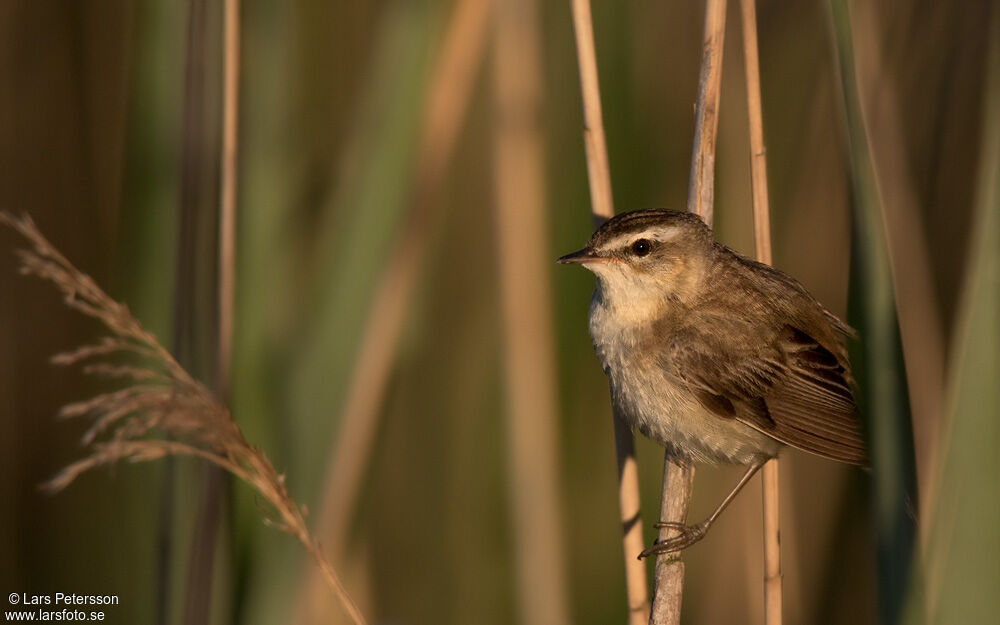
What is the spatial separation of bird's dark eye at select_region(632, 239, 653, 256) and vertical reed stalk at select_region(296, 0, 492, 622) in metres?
0.59

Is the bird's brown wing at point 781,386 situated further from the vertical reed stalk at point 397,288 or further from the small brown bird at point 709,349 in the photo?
the vertical reed stalk at point 397,288

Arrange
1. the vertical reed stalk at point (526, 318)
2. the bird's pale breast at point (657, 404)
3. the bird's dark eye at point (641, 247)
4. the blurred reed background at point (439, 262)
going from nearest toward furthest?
the blurred reed background at point (439, 262) → the bird's pale breast at point (657, 404) → the bird's dark eye at point (641, 247) → the vertical reed stalk at point (526, 318)

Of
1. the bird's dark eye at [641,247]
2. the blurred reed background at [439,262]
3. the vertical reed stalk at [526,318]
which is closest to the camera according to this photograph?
the blurred reed background at [439,262]

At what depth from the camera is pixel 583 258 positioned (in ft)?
7.72

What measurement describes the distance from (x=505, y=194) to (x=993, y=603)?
1.86m

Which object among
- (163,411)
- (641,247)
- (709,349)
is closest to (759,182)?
(641,247)

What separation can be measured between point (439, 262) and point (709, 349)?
1167mm

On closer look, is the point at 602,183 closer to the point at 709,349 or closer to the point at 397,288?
the point at 709,349

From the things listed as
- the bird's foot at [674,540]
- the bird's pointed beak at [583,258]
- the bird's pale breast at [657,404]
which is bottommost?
the bird's foot at [674,540]

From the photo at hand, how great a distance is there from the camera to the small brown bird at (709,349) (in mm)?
2355

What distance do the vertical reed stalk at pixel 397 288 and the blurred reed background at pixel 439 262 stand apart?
11 mm

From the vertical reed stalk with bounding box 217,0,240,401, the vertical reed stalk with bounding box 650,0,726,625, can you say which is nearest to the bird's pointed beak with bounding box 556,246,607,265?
the vertical reed stalk with bounding box 650,0,726,625

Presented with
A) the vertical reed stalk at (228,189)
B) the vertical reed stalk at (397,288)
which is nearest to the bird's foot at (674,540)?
the vertical reed stalk at (397,288)

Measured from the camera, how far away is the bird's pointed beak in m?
2.35
